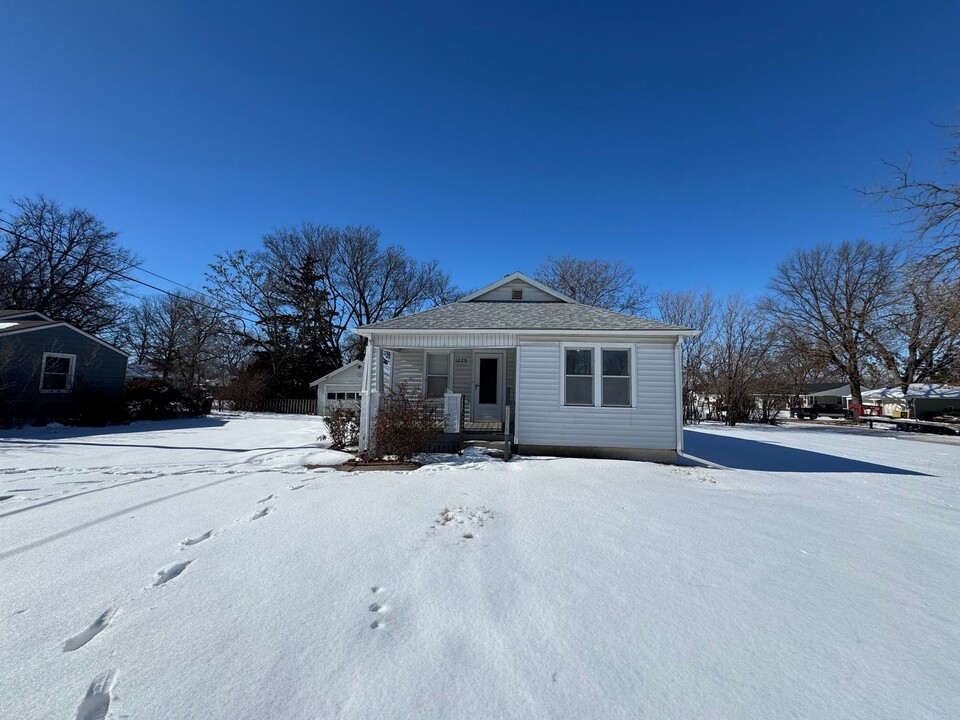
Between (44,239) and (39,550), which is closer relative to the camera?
(39,550)

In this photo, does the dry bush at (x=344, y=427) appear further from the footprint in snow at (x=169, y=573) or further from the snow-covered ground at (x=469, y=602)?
the footprint in snow at (x=169, y=573)

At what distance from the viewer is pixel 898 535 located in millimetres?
5066

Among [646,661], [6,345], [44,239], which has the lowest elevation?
[646,661]

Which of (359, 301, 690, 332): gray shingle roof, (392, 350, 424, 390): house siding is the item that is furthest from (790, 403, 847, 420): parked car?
(392, 350, 424, 390): house siding

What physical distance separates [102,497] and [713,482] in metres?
9.14

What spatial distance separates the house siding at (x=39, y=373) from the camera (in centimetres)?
1385

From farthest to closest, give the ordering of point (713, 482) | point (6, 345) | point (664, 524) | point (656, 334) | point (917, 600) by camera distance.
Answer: point (6, 345) < point (656, 334) < point (713, 482) < point (664, 524) < point (917, 600)

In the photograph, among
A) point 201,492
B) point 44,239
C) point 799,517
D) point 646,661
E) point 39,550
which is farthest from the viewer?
point 44,239

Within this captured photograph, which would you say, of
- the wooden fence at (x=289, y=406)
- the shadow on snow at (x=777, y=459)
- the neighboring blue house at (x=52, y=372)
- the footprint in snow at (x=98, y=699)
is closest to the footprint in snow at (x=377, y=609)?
the footprint in snow at (x=98, y=699)

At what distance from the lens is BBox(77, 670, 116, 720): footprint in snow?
6.77ft

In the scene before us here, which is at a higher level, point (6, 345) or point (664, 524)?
point (6, 345)

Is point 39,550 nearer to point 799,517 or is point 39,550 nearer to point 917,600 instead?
point 917,600

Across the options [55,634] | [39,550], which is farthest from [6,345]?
[55,634]

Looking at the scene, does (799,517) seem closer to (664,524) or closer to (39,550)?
(664,524)
